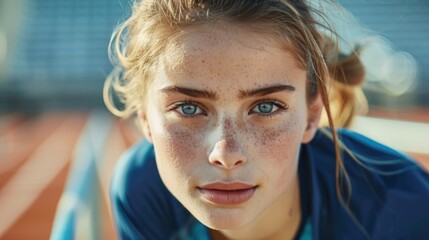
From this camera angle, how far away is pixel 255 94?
1332 mm

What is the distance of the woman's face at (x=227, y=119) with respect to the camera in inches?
51.6

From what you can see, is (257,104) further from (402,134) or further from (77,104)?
(77,104)

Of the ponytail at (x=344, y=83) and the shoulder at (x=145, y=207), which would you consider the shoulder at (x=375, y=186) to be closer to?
the ponytail at (x=344, y=83)

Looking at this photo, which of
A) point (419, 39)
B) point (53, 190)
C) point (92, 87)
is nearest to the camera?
point (53, 190)

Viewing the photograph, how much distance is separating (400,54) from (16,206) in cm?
631

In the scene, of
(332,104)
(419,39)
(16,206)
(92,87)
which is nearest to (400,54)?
(419,39)

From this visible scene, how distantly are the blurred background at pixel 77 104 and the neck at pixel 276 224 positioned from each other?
37 centimetres

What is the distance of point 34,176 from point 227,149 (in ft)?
12.7

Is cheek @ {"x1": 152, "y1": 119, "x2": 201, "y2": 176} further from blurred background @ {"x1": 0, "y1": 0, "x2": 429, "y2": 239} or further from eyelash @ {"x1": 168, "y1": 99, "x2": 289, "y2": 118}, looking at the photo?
blurred background @ {"x1": 0, "y1": 0, "x2": 429, "y2": 239}

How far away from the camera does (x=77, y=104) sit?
814 cm

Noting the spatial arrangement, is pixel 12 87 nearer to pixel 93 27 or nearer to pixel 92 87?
pixel 92 87

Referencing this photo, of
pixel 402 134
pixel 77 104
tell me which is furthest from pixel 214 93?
pixel 77 104

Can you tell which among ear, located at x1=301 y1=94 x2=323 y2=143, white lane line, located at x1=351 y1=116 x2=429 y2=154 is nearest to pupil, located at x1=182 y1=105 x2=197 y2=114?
ear, located at x1=301 y1=94 x2=323 y2=143

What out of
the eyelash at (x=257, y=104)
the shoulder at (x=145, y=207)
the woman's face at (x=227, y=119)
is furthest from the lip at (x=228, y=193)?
the shoulder at (x=145, y=207)
